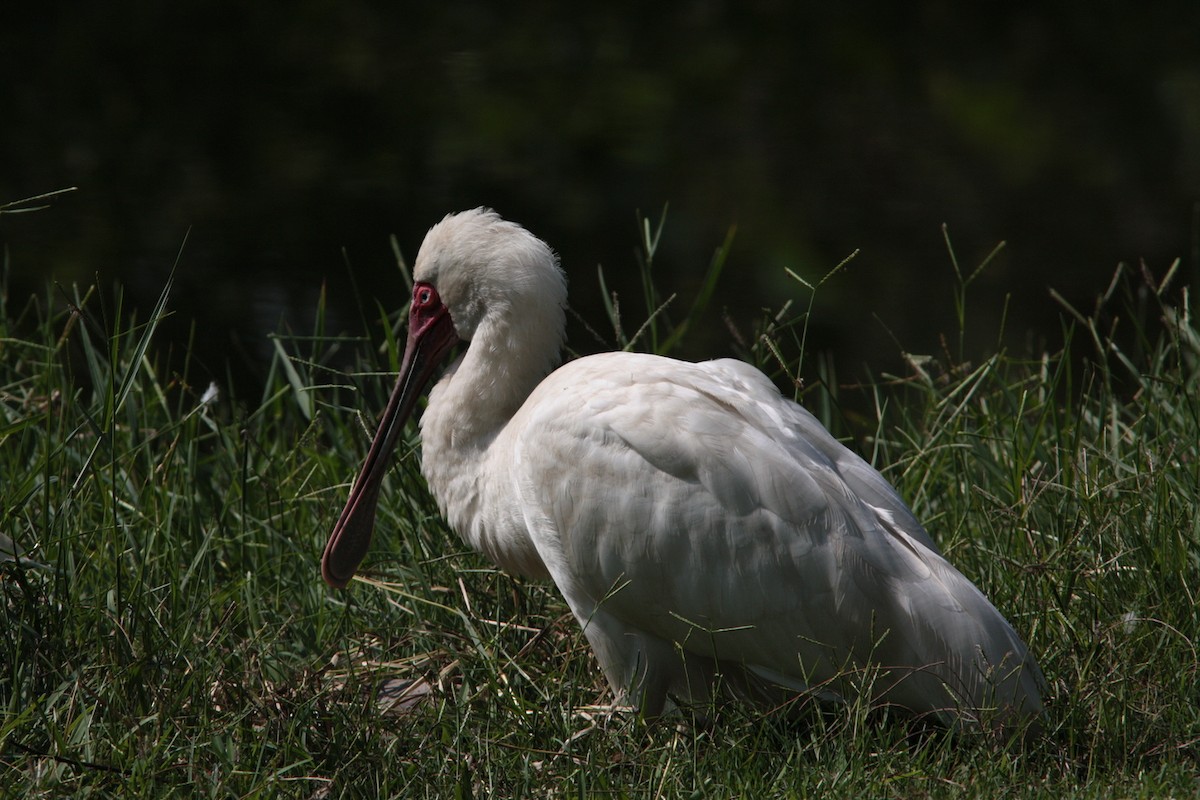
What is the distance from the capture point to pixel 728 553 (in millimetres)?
4230

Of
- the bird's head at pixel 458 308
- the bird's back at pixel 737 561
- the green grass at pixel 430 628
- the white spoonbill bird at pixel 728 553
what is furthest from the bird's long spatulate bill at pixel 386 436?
the bird's back at pixel 737 561

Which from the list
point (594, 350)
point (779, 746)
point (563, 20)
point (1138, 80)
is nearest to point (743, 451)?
point (779, 746)

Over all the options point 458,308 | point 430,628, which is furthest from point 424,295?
point 430,628

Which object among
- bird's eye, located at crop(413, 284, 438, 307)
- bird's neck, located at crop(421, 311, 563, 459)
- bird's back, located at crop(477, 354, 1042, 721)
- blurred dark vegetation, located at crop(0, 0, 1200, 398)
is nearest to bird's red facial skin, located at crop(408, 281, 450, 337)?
bird's eye, located at crop(413, 284, 438, 307)

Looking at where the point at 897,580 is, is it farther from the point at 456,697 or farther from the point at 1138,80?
the point at 1138,80

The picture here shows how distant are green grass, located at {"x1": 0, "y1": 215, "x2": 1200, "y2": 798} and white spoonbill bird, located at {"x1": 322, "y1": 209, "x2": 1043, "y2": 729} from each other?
15 cm

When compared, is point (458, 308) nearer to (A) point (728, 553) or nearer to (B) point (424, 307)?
(B) point (424, 307)

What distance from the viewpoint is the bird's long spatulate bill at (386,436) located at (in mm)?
4910

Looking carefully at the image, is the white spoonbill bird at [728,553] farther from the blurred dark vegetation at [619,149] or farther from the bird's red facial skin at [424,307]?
the blurred dark vegetation at [619,149]

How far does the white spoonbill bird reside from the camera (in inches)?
165

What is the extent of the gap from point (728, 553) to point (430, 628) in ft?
3.92

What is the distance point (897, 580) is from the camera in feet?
13.9

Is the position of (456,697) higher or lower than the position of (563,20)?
higher

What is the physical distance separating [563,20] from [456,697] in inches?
724
